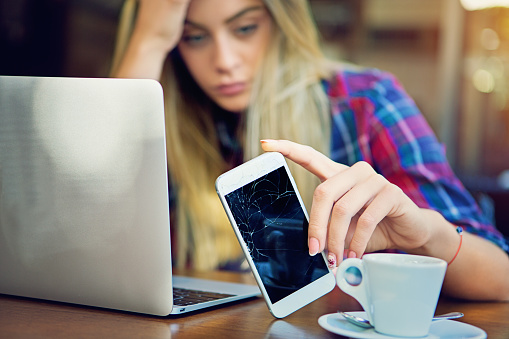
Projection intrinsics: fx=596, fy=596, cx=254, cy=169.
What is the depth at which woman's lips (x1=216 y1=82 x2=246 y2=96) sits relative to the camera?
4.39ft

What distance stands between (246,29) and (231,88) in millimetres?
134

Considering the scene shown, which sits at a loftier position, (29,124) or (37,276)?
(29,124)

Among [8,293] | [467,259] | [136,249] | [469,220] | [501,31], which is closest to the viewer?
[136,249]

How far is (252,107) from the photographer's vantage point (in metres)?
1.34

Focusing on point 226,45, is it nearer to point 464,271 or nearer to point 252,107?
point 252,107

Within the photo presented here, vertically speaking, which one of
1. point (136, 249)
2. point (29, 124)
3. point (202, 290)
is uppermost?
point (29, 124)

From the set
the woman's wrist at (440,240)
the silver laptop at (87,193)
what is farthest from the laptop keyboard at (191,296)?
the woman's wrist at (440,240)

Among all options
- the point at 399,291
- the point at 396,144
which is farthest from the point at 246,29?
the point at 399,291

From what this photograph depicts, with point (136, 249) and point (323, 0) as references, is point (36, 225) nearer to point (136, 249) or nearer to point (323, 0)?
point (136, 249)

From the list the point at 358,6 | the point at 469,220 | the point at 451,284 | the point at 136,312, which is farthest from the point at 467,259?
the point at 358,6

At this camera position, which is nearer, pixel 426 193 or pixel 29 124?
pixel 29 124

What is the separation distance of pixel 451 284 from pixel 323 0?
3291mm

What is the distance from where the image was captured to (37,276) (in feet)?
2.41

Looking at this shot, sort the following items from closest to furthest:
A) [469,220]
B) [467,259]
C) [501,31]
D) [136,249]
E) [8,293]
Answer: [136,249] < [8,293] < [467,259] < [469,220] < [501,31]
